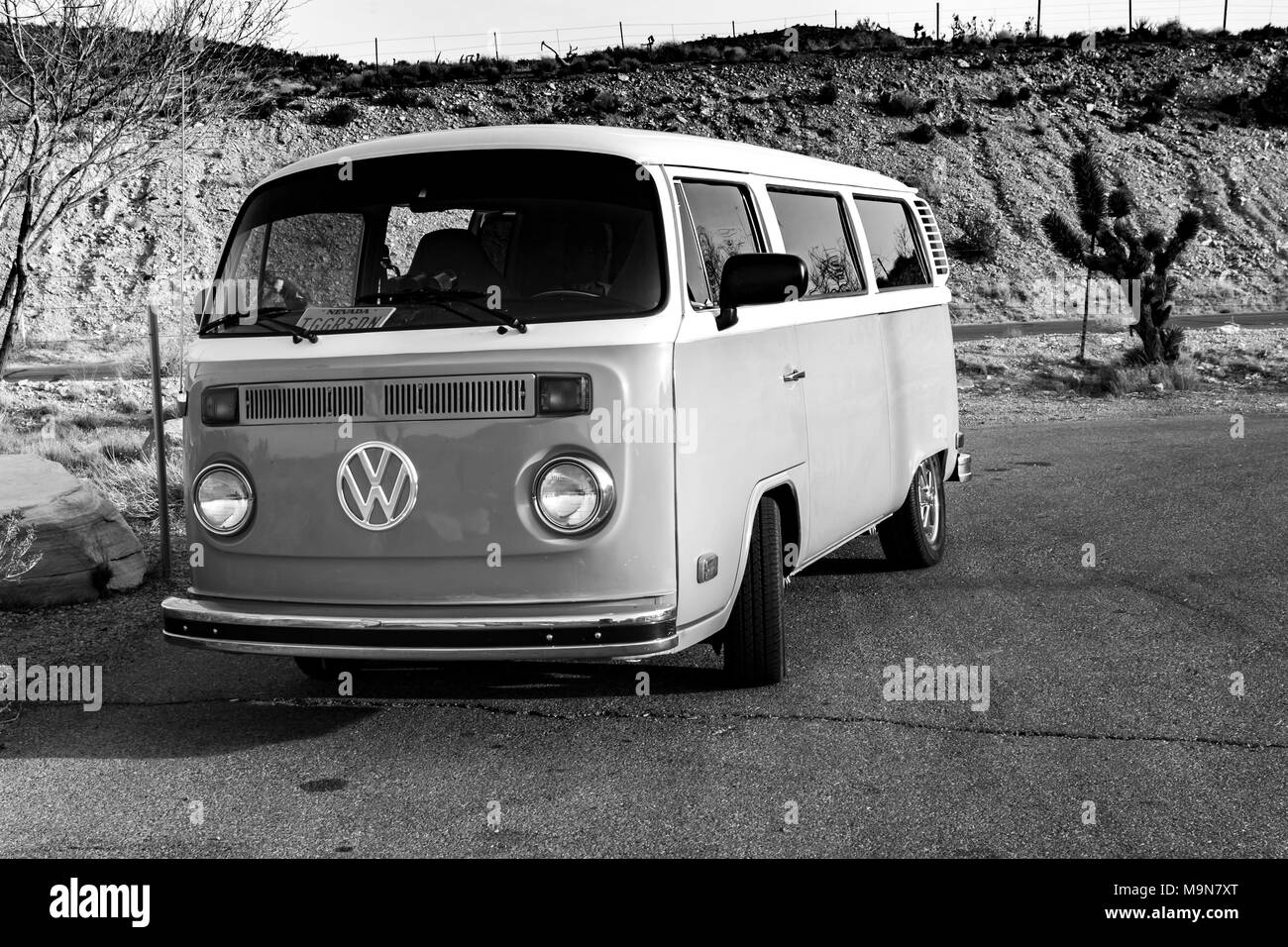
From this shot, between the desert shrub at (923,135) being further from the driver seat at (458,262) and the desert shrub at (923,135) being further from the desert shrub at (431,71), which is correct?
the driver seat at (458,262)

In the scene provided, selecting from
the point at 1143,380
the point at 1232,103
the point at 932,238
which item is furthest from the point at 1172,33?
the point at 932,238

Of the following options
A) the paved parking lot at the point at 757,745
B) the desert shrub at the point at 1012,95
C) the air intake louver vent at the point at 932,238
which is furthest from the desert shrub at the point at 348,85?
the paved parking lot at the point at 757,745

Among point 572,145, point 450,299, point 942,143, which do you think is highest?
point 942,143

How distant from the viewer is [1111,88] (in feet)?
184

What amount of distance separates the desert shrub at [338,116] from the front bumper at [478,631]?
163 ft

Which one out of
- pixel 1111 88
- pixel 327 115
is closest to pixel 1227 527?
pixel 327 115

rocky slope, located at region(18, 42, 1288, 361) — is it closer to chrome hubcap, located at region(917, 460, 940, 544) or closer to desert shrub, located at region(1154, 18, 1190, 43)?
desert shrub, located at region(1154, 18, 1190, 43)

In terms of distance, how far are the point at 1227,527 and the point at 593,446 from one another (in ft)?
18.7

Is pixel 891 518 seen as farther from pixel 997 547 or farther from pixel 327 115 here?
pixel 327 115

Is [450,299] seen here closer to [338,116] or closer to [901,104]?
[338,116]

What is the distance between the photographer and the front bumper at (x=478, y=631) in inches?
180

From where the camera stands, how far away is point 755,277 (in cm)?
501

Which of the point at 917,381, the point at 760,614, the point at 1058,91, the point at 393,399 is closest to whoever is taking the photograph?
the point at 393,399

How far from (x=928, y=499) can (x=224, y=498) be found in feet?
14.8
